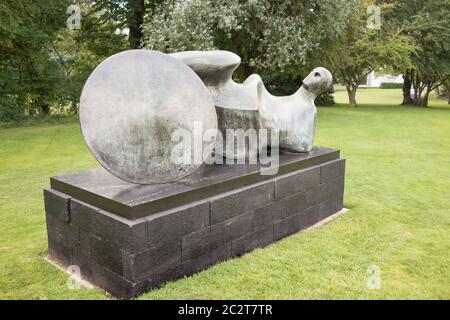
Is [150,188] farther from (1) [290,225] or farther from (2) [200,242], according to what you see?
(1) [290,225]

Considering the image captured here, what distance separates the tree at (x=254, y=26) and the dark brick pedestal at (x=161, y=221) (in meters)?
9.13

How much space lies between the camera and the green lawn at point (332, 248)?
134 inches

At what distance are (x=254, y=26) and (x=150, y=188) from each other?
1163cm

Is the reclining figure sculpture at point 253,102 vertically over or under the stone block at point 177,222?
over

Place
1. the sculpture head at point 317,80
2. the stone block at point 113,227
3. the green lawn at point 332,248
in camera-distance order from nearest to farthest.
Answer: the stone block at point 113,227 < the green lawn at point 332,248 < the sculpture head at point 317,80

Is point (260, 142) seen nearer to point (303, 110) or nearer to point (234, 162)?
point (234, 162)

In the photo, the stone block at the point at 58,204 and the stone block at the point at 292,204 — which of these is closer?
the stone block at the point at 58,204

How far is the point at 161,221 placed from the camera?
325 cm
